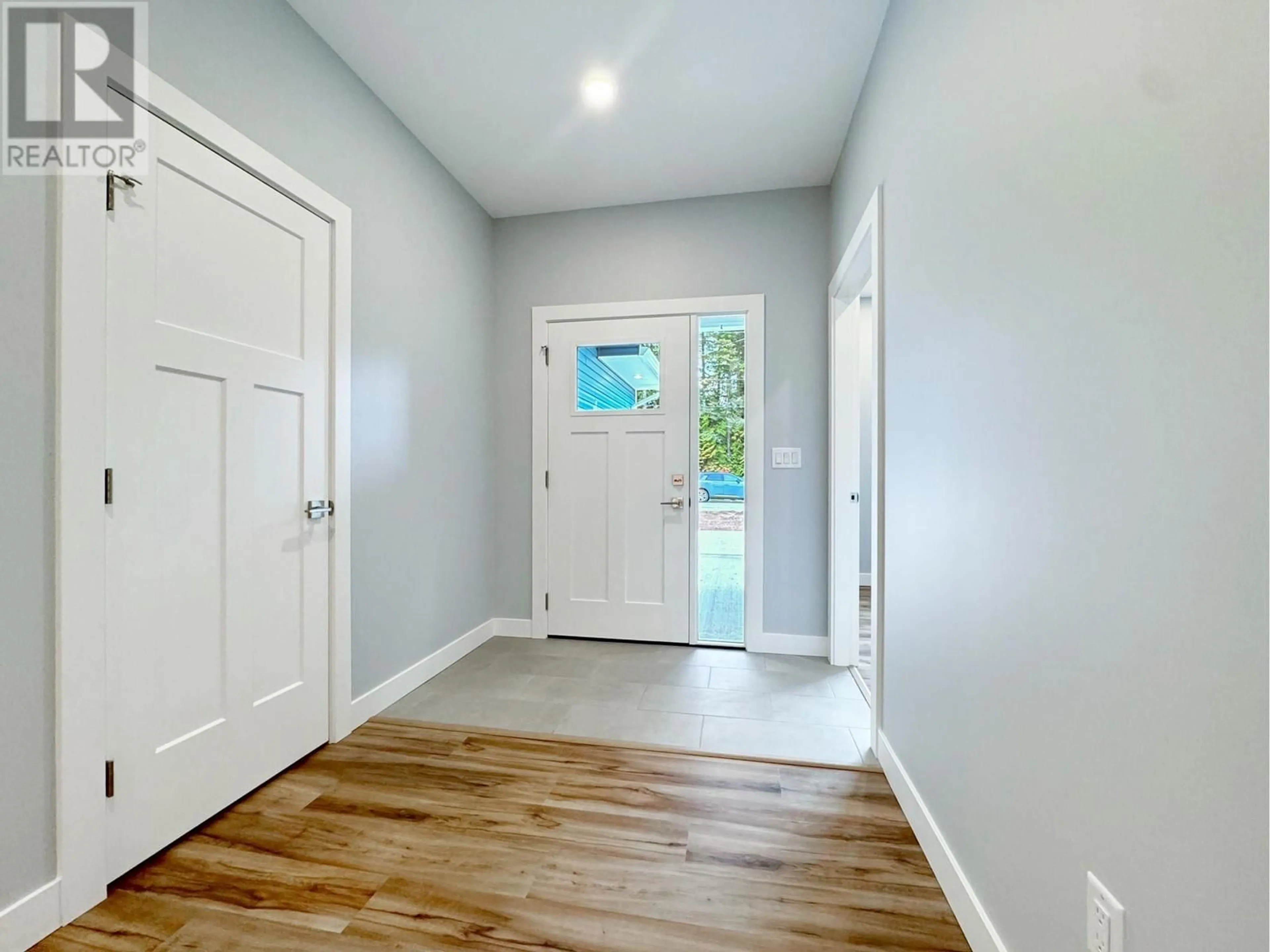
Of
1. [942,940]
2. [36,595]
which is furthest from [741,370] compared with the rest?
[36,595]

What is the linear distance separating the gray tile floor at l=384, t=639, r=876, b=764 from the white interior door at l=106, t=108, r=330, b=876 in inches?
28.3

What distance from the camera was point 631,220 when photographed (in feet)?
10.7

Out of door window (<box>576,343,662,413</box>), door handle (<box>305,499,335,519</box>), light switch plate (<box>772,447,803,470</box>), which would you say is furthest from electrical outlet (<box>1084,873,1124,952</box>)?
door window (<box>576,343,662,413</box>)

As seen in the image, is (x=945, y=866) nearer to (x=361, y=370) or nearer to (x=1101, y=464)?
(x=1101, y=464)

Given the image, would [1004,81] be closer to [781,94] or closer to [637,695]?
[781,94]

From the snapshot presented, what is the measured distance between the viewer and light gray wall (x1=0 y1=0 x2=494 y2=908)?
1141mm

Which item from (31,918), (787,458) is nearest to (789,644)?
(787,458)

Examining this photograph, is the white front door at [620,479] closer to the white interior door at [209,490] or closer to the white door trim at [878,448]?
the white door trim at [878,448]

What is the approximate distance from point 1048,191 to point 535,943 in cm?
185

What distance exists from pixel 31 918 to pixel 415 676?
1.44 meters

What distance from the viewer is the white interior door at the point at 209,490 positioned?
1.37 m

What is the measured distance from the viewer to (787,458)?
3.10m

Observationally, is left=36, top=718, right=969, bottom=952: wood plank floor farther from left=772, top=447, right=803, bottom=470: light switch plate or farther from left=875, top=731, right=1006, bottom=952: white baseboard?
left=772, top=447, right=803, bottom=470: light switch plate

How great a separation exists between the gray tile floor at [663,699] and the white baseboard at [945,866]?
0.28m
